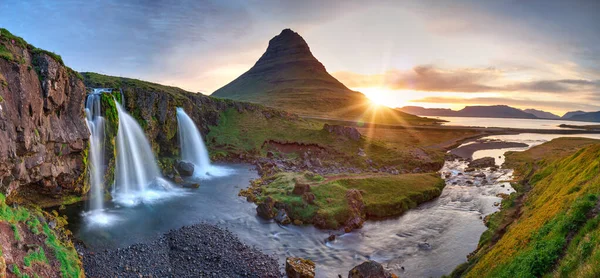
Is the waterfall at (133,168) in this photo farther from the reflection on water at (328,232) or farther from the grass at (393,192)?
the grass at (393,192)

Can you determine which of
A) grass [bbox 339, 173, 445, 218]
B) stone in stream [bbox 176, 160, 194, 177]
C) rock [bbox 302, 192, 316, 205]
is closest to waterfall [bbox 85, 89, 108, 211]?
stone in stream [bbox 176, 160, 194, 177]

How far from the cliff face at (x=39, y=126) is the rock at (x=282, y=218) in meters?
22.6

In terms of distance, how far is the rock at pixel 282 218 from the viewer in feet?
108

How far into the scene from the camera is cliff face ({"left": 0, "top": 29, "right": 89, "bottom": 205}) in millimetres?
22875

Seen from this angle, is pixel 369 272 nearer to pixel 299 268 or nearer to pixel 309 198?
pixel 299 268

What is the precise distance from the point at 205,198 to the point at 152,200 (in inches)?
257

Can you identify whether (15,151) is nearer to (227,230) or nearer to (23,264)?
(23,264)

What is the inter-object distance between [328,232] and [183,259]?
14.8 meters

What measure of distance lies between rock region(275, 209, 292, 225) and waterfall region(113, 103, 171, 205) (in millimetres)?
17286

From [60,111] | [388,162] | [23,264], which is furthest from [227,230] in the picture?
[388,162]

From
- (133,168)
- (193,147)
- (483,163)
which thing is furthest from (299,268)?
(483,163)

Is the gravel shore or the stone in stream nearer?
the gravel shore

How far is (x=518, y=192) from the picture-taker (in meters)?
37.8

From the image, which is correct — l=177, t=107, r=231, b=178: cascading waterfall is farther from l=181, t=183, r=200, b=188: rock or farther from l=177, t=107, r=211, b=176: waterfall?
l=181, t=183, r=200, b=188: rock
